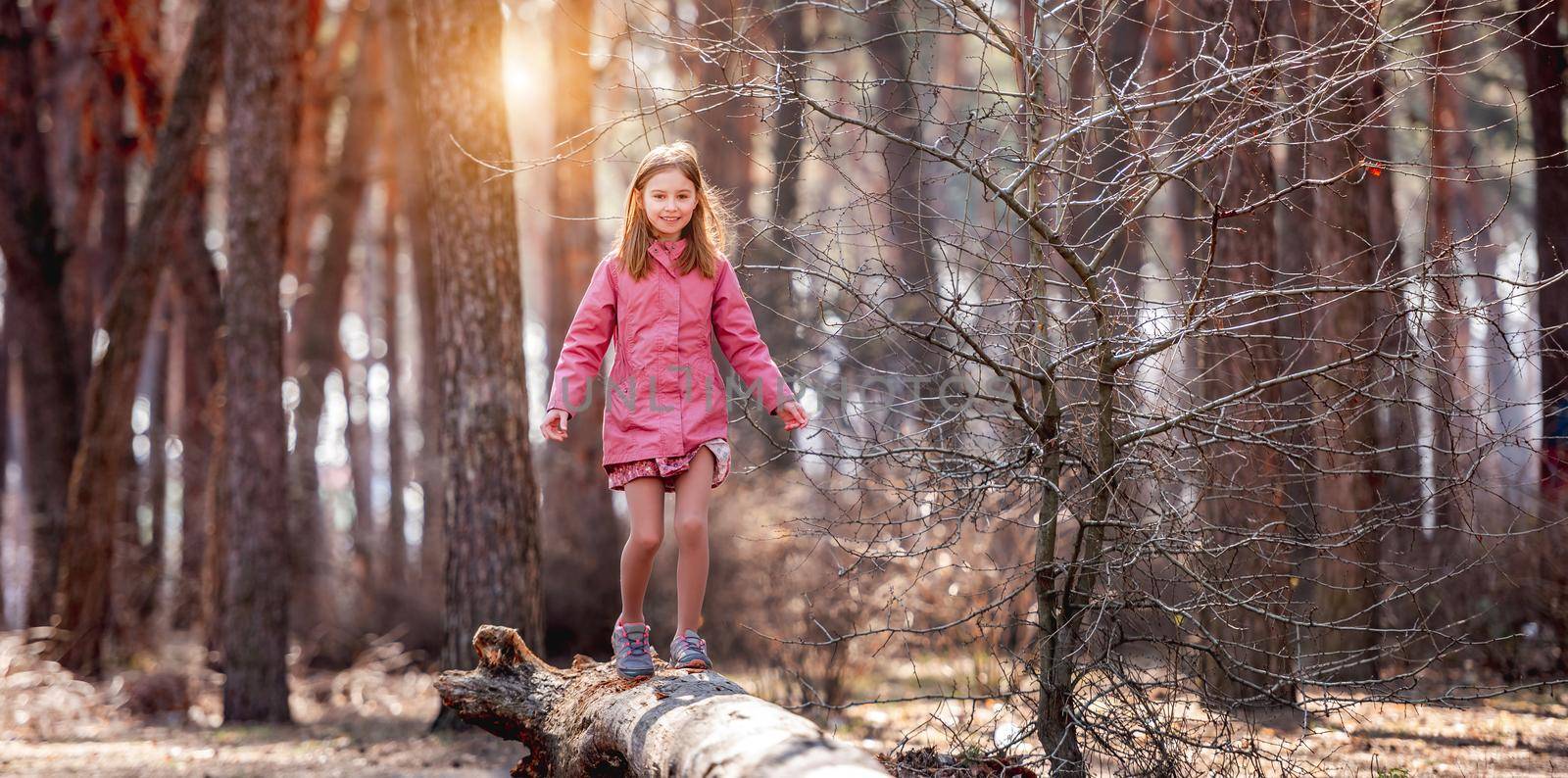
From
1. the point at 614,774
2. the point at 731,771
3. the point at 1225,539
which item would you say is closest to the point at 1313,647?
the point at 1225,539

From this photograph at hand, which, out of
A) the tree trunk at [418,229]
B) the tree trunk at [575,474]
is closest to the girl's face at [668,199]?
the tree trunk at [575,474]

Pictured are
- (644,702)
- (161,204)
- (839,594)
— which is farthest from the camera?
(161,204)

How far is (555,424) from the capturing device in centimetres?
425

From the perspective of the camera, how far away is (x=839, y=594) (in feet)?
27.6

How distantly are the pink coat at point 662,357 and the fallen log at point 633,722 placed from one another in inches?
32.3

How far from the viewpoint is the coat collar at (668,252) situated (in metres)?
4.49

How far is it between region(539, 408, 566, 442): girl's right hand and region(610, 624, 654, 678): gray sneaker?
736 millimetres

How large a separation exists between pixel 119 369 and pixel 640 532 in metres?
7.67

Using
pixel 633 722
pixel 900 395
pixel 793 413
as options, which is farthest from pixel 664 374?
pixel 900 395

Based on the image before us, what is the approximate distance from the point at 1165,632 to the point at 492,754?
374 cm

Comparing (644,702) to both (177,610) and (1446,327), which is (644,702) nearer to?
(1446,327)

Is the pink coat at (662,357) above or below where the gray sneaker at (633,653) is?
above

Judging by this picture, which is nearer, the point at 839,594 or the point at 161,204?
the point at 839,594

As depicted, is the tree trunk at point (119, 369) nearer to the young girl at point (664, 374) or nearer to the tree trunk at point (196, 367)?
the tree trunk at point (196, 367)
